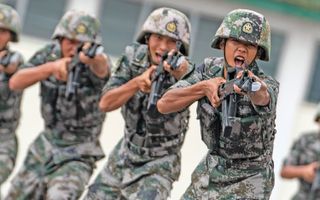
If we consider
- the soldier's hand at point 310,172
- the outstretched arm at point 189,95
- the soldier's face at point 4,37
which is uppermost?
the outstretched arm at point 189,95

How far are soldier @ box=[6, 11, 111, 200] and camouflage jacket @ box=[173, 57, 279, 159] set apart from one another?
1.76 meters

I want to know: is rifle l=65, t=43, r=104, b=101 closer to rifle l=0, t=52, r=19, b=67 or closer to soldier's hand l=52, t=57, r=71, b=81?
soldier's hand l=52, t=57, r=71, b=81

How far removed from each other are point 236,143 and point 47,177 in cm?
248

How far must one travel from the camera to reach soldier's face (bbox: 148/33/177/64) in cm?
823

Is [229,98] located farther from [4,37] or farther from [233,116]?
[4,37]

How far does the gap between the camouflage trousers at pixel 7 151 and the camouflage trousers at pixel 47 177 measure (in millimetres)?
202

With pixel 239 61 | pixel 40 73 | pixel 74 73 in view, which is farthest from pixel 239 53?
pixel 40 73

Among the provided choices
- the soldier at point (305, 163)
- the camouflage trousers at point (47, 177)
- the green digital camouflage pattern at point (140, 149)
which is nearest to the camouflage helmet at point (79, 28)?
the green digital camouflage pattern at point (140, 149)

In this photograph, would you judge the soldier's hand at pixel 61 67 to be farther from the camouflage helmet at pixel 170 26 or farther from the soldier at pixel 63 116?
the camouflage helmet at pixel 170 26

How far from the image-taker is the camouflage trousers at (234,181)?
724 cm

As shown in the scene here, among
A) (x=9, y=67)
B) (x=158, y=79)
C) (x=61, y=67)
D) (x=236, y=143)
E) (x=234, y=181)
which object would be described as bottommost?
(x=9, y=67)

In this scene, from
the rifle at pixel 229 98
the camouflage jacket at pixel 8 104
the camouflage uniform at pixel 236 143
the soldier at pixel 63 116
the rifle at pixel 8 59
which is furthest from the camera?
the camouflage jacket at pixel 8 104

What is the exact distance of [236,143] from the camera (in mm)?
7160

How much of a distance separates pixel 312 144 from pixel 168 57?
3988 mm
